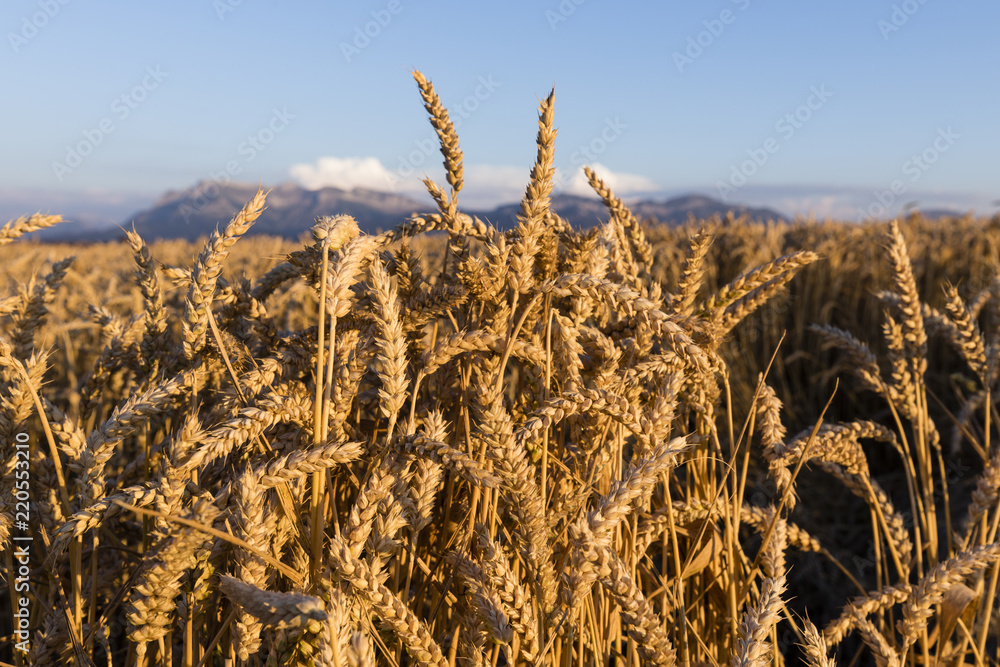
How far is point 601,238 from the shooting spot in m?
1.56

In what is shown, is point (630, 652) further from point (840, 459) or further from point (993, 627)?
point (993, 627)

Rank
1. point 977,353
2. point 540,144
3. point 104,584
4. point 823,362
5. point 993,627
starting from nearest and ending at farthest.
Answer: point 540,144 < point 104,584 < point 977,353 < point 993,627 < point 823,362

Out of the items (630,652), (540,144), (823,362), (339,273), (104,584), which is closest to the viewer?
(339,273)

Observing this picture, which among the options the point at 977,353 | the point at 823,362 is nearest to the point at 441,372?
the point at 977,353

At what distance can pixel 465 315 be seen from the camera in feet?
4.82

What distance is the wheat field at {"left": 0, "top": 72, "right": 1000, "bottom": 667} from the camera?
999 mm

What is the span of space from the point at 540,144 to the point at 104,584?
1574 mm

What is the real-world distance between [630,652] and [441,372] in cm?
76

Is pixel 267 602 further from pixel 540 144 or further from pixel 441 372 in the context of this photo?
pixel 540 144

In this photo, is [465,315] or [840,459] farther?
[840,459]

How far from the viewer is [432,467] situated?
1105mm

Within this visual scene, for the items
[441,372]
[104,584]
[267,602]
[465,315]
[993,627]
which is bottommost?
[993,627]

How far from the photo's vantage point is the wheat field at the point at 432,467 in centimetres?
100

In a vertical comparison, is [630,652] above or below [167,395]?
below
